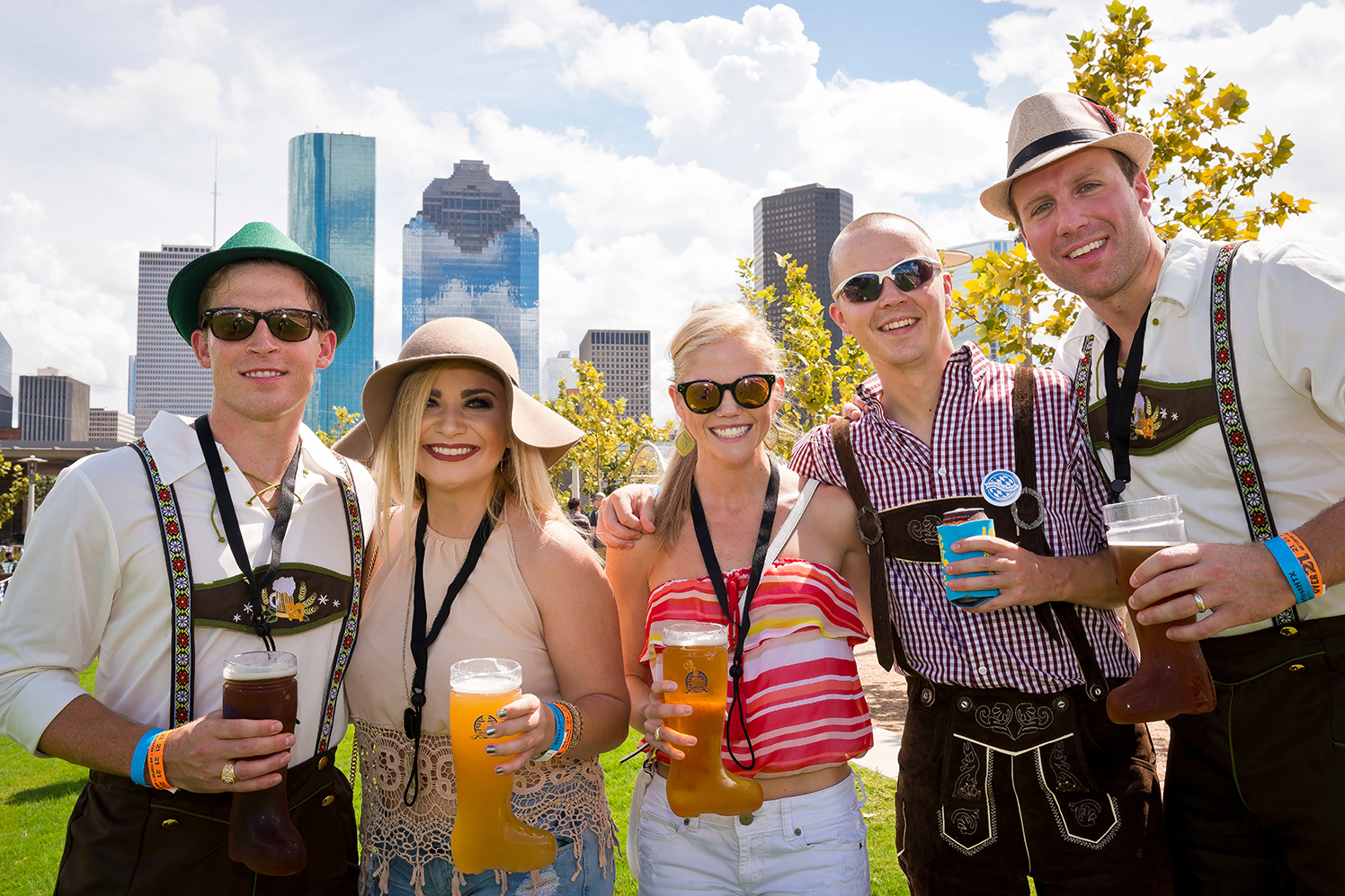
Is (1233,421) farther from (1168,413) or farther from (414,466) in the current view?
(414,466)

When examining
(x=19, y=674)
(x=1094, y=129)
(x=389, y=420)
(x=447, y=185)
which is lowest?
(x=19, y=674)

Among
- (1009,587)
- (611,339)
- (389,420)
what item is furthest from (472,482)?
(611,339)

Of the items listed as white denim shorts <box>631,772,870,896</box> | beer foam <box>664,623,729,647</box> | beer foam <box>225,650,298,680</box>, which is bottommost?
white denim shorts <box>631,772,870,896</box>

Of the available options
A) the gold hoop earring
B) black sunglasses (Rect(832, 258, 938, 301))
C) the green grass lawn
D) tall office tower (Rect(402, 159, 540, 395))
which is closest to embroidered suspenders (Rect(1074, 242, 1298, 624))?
black sunglasses (Rect(832, 258, 938, 301))

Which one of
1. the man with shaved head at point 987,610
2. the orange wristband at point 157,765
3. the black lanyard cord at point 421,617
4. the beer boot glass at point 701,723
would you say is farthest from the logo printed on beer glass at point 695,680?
the orange wristband at point 157,765

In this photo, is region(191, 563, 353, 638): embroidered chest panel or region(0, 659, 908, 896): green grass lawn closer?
region(191, 563, 353, 638): embroidered chest panel

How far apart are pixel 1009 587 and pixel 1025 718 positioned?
494 mm

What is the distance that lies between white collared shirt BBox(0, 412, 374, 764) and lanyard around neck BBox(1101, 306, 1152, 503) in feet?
8.26

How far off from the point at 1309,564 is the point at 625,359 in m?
180

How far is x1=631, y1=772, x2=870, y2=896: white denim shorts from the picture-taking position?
2.25 metres

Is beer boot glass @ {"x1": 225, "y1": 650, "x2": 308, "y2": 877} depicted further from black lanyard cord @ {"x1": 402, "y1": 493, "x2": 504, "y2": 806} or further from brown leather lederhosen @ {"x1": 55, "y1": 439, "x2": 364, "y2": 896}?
black lanyard cord @ {"x1": 402, "y1": 493, "x2": 504, "y2": 806}

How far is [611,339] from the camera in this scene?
17750 centimetres

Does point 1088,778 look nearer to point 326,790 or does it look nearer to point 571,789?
point 571,789

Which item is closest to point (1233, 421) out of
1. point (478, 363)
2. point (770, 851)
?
point (770, 851)
